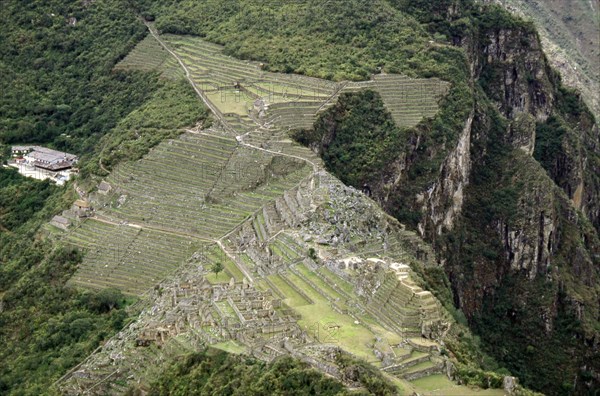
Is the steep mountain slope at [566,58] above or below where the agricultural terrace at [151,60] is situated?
below

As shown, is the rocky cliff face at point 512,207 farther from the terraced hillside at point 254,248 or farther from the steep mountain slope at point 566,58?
the steep mountain slope at point 566,58

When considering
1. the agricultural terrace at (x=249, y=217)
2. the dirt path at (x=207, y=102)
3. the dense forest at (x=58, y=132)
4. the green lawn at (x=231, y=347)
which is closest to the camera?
the green lawn at (x=231, y=347)

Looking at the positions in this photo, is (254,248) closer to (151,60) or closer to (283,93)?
(283,93)

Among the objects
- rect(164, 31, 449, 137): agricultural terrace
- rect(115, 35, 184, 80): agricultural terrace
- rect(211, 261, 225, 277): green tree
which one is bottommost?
rect(115, 35, 184, 80): agricultural terrace

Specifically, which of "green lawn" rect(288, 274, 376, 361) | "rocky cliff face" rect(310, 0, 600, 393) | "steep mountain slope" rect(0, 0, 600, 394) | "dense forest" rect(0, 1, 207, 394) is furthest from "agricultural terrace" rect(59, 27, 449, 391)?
"rocky cliff face" rect(310, 0, 600, 393)

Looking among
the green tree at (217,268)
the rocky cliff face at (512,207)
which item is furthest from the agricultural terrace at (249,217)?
the rocky cliff face at (512,207)

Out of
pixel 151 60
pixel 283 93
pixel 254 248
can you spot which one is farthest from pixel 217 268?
pixel 151 60

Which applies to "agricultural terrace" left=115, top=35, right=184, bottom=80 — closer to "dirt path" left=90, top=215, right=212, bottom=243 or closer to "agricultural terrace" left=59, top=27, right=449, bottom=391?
"agricultural terrace" left=59, top=27, right=449, bottom=391

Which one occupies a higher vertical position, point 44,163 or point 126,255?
point 126,255

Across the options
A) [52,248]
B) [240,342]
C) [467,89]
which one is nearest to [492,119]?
[467,89]
